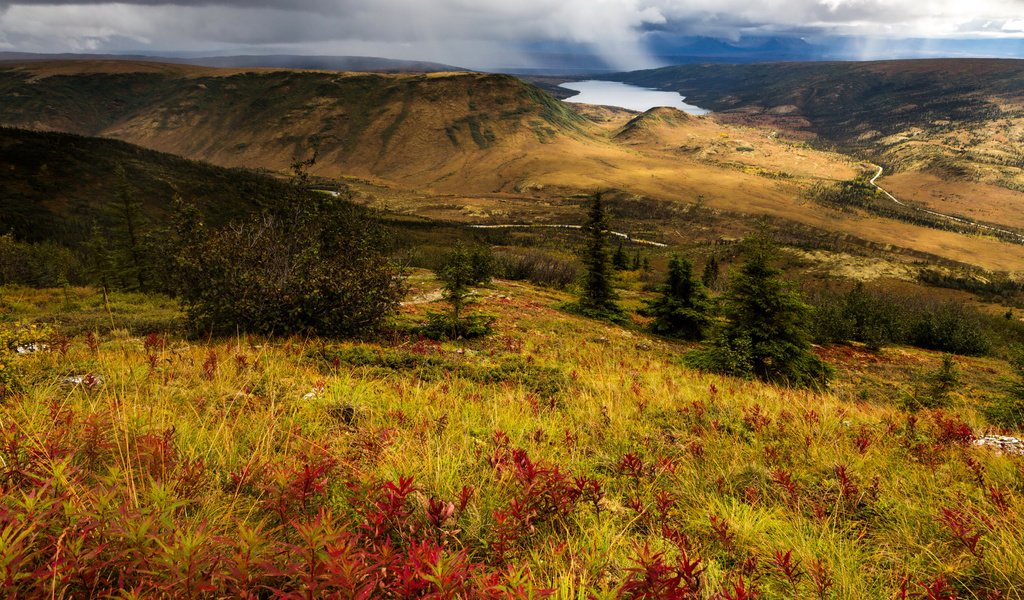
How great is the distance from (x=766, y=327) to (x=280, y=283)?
15.3 m

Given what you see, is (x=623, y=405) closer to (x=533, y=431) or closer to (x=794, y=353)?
(x=533, y=431)

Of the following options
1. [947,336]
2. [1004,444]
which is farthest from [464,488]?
[947,336]

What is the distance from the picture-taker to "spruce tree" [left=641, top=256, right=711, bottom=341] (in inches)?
1062

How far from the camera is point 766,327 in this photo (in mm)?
15625

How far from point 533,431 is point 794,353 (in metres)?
15.4

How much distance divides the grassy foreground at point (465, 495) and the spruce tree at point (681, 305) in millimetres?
22198

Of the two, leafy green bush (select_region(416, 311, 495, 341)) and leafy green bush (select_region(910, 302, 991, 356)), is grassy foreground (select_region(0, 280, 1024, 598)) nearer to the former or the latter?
leafy green bush (select_region(416, 311, 495, 341))

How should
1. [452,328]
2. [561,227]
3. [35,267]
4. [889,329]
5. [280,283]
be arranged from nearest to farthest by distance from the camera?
[280,283] < [452,328] < [35,267] < [889,329] < [561,227]

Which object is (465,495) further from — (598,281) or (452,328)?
(598,281)

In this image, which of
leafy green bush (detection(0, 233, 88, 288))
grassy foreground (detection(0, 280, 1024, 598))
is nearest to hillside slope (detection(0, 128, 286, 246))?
leafy green bush (detection(0, 233, 88, 288))

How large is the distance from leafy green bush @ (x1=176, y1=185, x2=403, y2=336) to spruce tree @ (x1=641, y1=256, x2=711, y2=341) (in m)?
19.3

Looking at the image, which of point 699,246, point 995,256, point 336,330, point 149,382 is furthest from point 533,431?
point 995,256

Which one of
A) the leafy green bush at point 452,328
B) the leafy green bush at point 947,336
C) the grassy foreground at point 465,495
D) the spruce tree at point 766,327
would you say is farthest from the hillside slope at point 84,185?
the leafy green bush at point 947,336

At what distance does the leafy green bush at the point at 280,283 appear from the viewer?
1003 centimetres
